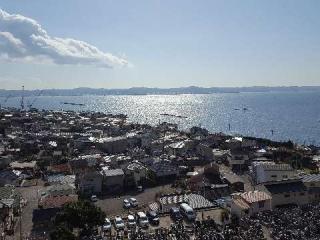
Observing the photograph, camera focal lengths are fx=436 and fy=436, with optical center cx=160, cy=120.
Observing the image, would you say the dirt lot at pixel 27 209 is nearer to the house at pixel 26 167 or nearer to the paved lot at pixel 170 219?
the house at pixel 26 167

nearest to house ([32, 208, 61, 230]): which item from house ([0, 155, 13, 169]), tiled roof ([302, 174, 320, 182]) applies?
tiled roof ([302, 174, 320, 182])

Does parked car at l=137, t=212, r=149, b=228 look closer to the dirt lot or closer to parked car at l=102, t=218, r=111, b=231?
parked car at l=102, t=218, r=111, b=231

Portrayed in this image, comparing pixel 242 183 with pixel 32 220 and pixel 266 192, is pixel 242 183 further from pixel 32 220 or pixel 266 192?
pixel 32 220

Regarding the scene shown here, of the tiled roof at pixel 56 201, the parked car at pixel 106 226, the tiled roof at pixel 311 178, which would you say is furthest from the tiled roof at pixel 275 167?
the tiled roof at pixel 56 201

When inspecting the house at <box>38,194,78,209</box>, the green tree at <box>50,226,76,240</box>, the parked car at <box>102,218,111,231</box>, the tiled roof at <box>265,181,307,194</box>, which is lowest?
the parked car at <box>102,218,111,231</box>

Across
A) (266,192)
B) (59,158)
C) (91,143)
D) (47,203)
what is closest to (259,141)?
(91,143)

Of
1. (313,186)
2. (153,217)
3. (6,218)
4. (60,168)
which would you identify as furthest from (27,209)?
(313,186)

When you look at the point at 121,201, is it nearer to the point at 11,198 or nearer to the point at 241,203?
the point at 11,198
